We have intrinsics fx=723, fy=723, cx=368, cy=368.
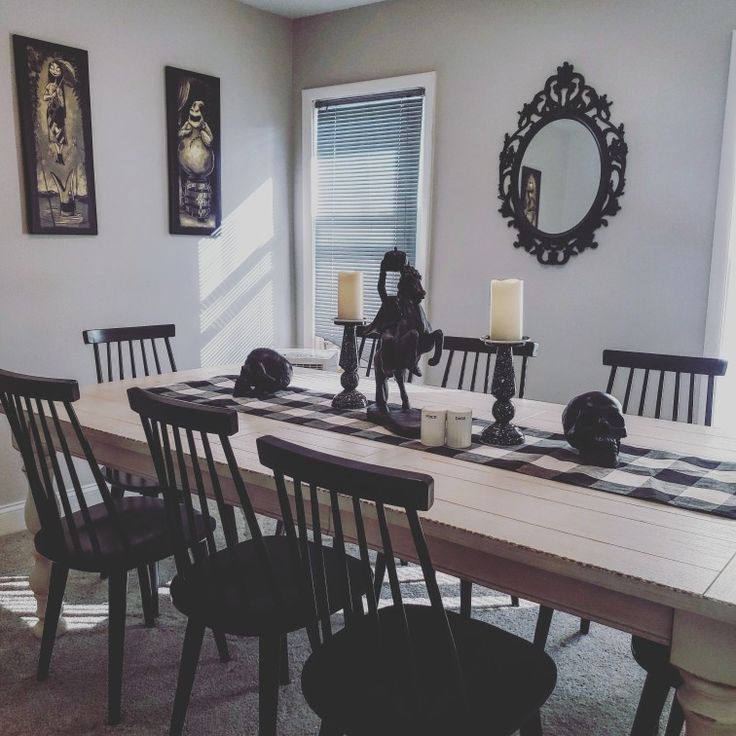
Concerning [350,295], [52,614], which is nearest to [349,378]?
[350,295]

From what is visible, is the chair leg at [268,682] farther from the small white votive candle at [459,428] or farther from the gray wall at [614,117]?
the gray wall at [614,117]

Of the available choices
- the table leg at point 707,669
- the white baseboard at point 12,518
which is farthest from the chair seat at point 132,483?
the table leg at point 707,669

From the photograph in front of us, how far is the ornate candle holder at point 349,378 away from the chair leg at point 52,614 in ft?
3.02

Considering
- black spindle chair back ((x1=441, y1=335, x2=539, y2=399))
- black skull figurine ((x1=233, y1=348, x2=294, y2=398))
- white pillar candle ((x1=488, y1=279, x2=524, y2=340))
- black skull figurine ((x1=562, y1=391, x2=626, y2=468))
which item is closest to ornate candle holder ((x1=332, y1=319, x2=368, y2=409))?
A: black skull figurine ((x1=233, y1=348, x2=294, y2=398))

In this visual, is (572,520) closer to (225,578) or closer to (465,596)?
(225,578)

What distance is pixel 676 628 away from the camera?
1.16 metres

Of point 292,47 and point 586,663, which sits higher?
point 292,47

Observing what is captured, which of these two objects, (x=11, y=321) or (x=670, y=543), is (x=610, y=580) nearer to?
(x=670, y=543)

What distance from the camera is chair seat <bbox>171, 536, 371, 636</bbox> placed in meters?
1.56

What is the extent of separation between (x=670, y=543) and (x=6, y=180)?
116 inches

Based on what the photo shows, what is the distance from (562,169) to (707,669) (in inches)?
105

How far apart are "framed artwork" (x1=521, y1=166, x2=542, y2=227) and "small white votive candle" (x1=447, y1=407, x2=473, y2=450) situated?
1.89 m

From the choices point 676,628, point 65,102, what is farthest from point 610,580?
point 65,102

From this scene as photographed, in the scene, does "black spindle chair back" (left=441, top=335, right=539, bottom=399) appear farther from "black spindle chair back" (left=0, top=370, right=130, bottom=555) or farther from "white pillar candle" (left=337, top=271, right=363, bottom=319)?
"black spindle chair back" (left=0, top=370, right=130, bottom=555)
